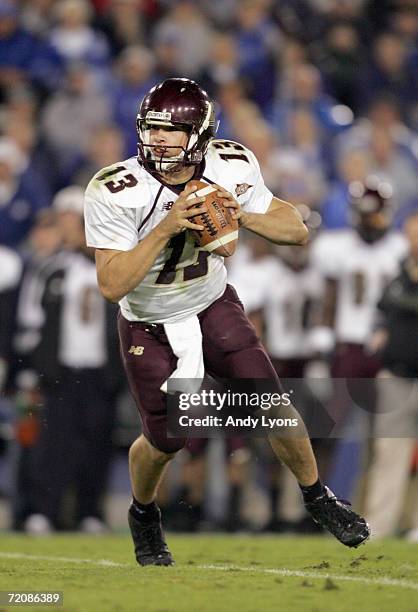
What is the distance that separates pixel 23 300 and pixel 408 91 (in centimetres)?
503

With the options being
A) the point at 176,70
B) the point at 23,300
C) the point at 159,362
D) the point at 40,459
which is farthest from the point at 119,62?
the point at 159,362

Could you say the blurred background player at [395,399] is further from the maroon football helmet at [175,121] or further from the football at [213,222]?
the football at [213,222]

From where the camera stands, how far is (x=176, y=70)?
→ 11.9m

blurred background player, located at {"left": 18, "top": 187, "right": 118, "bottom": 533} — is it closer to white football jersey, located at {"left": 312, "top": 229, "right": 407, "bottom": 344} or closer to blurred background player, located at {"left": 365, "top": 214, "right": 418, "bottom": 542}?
white football jersey, located at {"left": 312, "top": 229, "right": 407, "bottom": 344}

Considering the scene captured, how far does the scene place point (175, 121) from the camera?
215 inches

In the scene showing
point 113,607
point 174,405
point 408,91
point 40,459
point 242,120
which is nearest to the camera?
point 113,607

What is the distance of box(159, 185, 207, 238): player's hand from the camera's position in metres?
5.14

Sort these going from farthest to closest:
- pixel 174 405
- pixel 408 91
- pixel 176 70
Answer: pixel 408 91 → pixel 176 70 → pixel 174 405

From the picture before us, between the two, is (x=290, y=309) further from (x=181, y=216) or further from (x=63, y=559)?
(x=181, y=216)

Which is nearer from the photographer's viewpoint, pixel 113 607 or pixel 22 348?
pixel 113 607

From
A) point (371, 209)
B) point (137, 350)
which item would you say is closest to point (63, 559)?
point (137, 350)

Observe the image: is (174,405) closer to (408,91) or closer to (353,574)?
(353,574)

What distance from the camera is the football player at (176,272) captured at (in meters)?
5.39

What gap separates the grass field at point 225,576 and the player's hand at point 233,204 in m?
1.38
